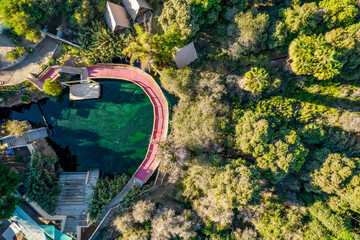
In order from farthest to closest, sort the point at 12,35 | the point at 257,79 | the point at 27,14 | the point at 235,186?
the point at 12,35 → the point at 27,14 → the point at 257,79 → the point at 235,186

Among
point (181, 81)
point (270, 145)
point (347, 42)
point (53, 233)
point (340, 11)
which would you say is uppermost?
point (340, 11)

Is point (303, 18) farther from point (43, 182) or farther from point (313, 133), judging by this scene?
point (43, 182)

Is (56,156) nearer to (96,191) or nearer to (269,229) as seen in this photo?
(96,191)

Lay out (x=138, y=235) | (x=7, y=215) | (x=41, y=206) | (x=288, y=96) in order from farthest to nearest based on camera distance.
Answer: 1. (x=288, y=96)
2. (x=41, y=206)
3. (x=138, y=235)
4. (x=7, y=215)

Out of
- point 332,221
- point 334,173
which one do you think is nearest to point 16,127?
point 334,173

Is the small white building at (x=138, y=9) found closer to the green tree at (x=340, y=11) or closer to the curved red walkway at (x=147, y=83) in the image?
the curved red walkway at (x=147, y=83)

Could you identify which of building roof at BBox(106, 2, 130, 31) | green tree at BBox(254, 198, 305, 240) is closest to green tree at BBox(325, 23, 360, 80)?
green tree at BBox(254, 198, 305, 240)

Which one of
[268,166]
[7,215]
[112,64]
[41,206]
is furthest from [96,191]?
[268,166]
